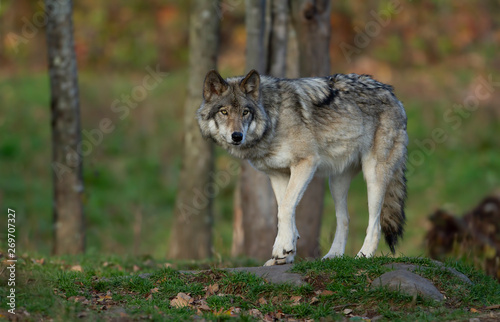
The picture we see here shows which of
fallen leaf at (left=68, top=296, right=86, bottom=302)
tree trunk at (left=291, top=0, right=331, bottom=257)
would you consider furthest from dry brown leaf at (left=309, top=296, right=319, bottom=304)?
tree trunk at (left=291, top=0, right=331, bottom=257)

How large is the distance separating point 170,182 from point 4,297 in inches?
537

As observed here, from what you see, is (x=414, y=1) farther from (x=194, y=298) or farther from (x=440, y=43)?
(x=194, y=298)

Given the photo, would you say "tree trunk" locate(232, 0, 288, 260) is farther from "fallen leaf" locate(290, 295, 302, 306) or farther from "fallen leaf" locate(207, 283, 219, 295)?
"fallen leaf" locate(290, 295, 302, 306)

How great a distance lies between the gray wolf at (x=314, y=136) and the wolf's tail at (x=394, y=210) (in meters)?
0.01

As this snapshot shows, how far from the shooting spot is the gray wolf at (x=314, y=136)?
6.99m

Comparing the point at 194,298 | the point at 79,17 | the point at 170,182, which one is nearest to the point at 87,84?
the point at 79,17

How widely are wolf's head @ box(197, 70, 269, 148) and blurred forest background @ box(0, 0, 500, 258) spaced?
7.39m

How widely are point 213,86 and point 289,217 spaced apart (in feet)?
5.59

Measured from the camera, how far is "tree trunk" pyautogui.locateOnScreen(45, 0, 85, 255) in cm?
1028

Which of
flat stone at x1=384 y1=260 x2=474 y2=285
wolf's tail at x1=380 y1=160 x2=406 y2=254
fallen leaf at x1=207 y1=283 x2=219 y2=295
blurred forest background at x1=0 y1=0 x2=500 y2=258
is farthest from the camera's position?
blurred forest background at x1=0 y1=0 x2=500 y2=258

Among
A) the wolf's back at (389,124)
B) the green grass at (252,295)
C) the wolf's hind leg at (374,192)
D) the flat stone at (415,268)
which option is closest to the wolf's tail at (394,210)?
the wolf's back at (389,124)

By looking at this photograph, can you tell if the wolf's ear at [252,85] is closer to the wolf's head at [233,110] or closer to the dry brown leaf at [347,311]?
the wolf's head at [233,110]

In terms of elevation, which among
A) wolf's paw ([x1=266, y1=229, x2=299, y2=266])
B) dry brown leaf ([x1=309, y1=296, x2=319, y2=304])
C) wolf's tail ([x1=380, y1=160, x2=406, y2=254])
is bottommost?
dry brown leaf ([x1=309, y1=296, x2=319, y2=304])

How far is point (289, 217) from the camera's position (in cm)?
697
